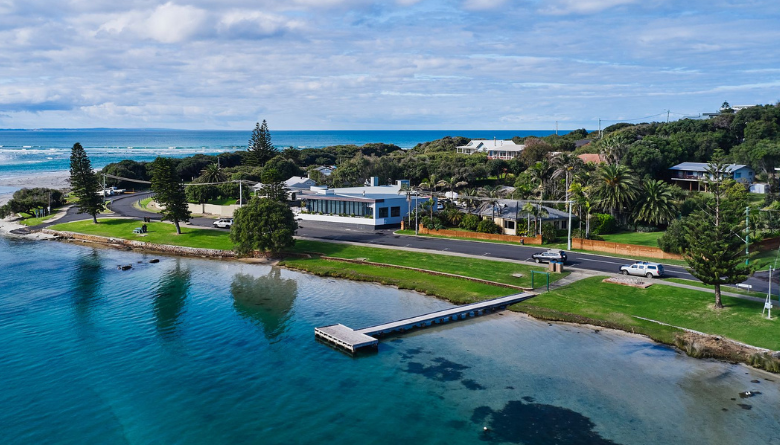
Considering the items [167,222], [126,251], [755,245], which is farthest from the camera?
[167,222]

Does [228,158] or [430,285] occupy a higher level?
[228,158]

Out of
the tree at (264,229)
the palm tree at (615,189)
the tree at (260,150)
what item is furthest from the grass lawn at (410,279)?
the tree at (260,150)

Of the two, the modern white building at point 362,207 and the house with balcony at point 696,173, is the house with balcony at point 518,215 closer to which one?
the modern white building at point 362,207

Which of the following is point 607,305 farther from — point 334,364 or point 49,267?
point 49,267

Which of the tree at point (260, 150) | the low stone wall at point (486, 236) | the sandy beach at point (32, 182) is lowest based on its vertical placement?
the low stone wall at point (486, 236)

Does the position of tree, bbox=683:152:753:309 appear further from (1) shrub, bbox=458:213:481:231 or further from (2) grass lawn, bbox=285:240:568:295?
(1) shrub, bbox=458:213:481:231

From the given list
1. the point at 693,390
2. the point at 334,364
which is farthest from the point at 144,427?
the point at 693,390

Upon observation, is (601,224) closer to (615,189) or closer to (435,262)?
(615,189)
